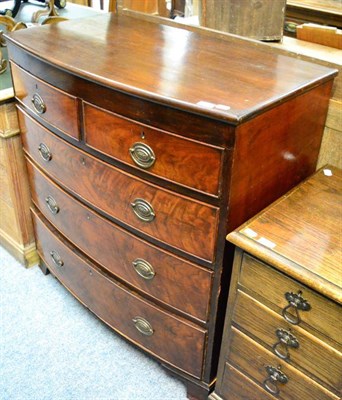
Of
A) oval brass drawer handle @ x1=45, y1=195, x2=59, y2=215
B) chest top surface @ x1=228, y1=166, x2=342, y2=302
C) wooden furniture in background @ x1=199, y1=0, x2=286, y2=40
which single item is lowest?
oval brass drawer handle @ x1=45, y1=195, x2=59, y2=215

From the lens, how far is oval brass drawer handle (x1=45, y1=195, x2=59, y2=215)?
1.47 meters

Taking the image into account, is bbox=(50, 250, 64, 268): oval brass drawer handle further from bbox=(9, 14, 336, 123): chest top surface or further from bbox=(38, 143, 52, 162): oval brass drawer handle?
bbox=(9, 14, 336, 123): chest top surface

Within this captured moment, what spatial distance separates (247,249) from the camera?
0.98 metres

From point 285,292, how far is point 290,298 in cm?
2

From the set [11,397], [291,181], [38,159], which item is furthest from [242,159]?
[11,397]

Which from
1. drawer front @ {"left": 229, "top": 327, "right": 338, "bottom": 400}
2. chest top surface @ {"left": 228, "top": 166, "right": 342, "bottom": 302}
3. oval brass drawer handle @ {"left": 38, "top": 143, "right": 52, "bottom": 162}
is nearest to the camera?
chest top surface @ {"left": 228, "top": 166, "right": 342, "bottom": 302}

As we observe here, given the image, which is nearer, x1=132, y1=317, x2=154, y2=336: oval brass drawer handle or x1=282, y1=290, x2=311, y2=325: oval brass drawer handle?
x1=282, y1=290, x2=311, y2=325: oval brass drawer handle

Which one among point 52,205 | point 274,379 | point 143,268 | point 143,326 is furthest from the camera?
point 52,205

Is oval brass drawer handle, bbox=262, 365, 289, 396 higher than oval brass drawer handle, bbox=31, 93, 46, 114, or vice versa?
oval brass drawer handle, bbox=31, 93, 46, 114

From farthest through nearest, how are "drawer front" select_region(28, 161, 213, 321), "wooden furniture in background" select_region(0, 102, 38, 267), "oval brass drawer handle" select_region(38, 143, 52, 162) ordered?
"wooden furniture in background" select_region(0, 102, 38, 267) < "oval brass drawer handle" select_region(38, 143, 52, 162) < "drawer front" select_region(28, 161, 213, 321)

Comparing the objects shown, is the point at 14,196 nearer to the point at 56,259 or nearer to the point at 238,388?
the point at 56,259

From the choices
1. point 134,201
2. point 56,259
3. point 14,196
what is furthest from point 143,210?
point 14,196

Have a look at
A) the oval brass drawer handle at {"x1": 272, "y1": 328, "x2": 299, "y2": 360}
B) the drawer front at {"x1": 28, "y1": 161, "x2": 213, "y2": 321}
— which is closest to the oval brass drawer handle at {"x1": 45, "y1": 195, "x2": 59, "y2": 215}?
the drawer front at {"x1": 28, "y1": 161, "x2": 213, "y2": 321}

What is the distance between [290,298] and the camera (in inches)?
37.9
